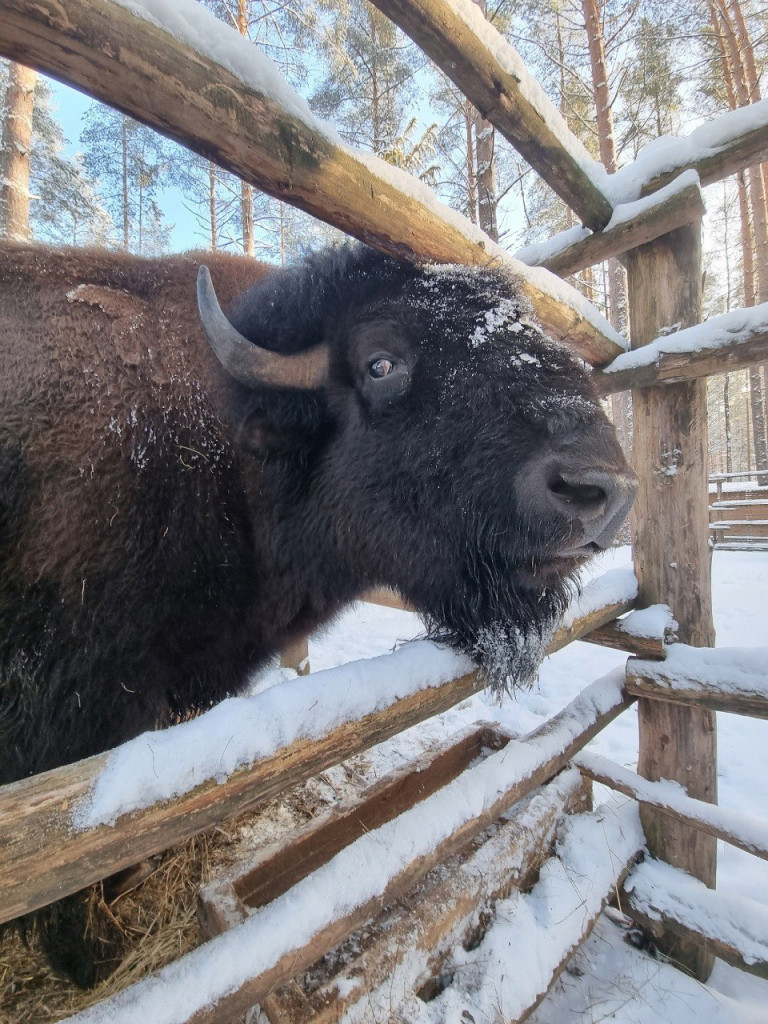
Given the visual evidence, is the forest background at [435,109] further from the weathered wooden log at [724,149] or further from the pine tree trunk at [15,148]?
the weathered wooden log at [724,149]

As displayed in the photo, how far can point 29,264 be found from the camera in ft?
6.79

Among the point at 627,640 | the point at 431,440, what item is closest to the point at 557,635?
the point at 627,640

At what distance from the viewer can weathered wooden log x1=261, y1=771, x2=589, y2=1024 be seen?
157 cm

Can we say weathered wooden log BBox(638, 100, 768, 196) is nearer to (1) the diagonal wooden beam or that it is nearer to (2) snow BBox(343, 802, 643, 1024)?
(1) the diagonal wooden beam

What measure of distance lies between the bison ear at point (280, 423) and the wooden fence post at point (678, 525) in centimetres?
187

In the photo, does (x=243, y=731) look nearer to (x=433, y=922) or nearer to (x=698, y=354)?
(x=433, y=922)

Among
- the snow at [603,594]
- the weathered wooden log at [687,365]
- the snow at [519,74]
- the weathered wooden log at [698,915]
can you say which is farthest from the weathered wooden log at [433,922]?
the snow at [519,74]

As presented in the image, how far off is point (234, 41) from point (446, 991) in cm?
305

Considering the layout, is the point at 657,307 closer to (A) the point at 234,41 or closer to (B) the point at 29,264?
(A) the point at 234,41

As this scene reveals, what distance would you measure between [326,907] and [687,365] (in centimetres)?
261

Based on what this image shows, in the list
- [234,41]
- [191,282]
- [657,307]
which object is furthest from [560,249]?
[234,41]

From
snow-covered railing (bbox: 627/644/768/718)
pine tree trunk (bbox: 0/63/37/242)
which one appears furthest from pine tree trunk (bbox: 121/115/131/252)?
snow-covered railing (bbox: 627/644/768/718)

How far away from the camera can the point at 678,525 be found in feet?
8.77

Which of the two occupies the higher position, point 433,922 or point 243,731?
point 243,731
